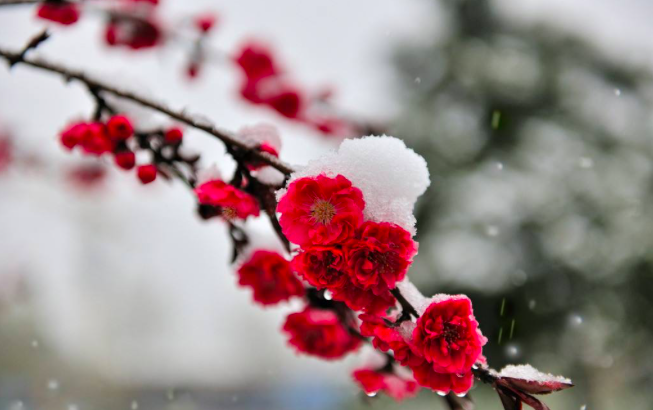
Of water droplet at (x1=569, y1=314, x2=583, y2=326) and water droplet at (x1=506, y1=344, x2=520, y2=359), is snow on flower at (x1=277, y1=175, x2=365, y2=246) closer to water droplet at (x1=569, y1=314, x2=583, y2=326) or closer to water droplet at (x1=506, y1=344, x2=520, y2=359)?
water droplet at (x1=506, y1=344, x2=520, y2=359)

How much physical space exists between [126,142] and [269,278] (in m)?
0.32

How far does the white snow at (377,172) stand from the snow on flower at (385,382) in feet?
1.38

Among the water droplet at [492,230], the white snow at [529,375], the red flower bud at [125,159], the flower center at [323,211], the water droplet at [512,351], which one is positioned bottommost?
the white snow at [529,375]

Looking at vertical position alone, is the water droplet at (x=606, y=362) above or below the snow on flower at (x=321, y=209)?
above

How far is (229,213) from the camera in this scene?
737 mm

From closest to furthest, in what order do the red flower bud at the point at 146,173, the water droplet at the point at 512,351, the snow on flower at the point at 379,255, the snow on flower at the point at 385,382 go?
the snow on flower at the point at 379,255 < the red flower bud at the point at 146,173 < the snow on flower at the point at 385,382 < the water droplet at the point at 512,351

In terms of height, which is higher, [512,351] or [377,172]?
[512,351]

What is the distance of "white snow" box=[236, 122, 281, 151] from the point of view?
77cm

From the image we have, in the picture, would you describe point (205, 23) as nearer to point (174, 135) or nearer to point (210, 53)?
point (210, 53)

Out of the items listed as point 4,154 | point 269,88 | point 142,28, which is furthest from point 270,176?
point 4,154

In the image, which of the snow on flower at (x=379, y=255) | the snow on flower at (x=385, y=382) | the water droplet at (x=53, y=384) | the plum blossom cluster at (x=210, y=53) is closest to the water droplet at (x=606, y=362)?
the plum blossom cluster at (x=210, y=53)

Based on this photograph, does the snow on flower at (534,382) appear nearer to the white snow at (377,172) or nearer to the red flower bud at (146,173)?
the white snow at (377,172)

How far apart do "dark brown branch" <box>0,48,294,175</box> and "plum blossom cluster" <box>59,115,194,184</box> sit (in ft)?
0.20

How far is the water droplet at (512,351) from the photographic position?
6012 mm
